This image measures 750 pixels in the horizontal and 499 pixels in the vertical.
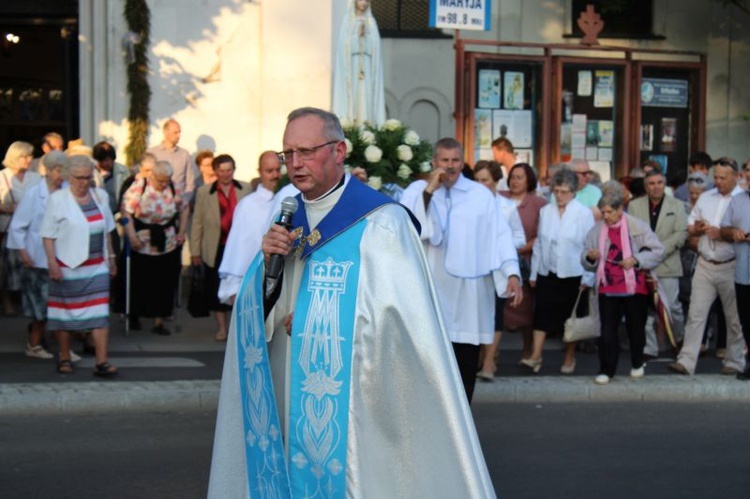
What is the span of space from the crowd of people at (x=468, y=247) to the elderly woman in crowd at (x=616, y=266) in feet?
0.04

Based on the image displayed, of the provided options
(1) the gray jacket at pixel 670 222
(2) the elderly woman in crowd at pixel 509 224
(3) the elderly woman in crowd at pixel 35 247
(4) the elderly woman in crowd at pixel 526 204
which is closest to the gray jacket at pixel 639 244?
(2) the elderly woman in crowd at pixel 509 224

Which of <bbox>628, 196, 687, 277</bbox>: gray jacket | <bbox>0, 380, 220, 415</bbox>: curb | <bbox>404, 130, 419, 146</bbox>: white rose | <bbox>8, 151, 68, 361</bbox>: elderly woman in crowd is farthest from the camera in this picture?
<bbox>628, 196, 687, 277</bbox>: gray jacket

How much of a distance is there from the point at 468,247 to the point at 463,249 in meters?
0.04

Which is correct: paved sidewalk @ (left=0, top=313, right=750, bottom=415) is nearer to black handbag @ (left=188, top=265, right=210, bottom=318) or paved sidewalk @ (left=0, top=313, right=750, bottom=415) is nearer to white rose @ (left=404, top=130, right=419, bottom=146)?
black handbag @ (left=188, top=265, right=210, bottom=318)

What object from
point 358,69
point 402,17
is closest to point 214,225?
point 358,69

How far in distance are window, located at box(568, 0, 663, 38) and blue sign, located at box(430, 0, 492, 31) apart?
524 centimetres

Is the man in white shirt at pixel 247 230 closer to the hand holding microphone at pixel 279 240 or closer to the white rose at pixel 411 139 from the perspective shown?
the white rose at pixel 411 139

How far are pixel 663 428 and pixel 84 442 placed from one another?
4.22 m

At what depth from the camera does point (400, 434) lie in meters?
5.00

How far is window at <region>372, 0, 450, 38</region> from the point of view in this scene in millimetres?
19766

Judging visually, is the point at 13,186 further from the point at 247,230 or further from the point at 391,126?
the point at 391,126

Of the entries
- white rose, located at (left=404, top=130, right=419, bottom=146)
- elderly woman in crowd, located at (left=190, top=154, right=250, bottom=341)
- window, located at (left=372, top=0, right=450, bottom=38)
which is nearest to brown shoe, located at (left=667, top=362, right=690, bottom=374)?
white rose, located at (left=404, top=130, right=419, bottom=146)

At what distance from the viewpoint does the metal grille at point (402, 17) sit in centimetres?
1977

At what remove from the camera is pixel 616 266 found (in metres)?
11.6
